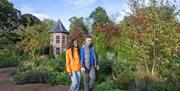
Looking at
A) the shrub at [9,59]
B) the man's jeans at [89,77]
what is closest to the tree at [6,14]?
the shrub at [9,59]

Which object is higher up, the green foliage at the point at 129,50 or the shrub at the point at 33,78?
the green foliage at the point at 129,50

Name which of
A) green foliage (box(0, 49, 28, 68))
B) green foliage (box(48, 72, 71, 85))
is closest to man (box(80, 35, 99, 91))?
green foliage (box(48, 72, 71, 85))

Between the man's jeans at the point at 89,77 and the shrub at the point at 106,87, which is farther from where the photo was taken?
the shrub at the point at 106,87

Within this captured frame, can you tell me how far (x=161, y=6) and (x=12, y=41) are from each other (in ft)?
111

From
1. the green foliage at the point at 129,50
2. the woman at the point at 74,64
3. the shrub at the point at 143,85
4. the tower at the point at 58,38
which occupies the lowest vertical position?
the shrub at the point at 143,85

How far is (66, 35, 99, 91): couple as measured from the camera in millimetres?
10734

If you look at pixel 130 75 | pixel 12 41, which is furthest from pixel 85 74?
pixel 12 41

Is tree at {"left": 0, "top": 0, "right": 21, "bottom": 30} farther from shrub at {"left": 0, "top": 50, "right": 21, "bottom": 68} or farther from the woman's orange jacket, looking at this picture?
the woman's orange jacket

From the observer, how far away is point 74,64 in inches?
424

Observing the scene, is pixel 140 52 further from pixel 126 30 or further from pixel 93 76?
pixel 93 76

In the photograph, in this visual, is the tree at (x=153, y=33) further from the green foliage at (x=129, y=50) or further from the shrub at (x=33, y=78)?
the shrub at (x=33, y=78)

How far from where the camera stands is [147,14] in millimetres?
16781

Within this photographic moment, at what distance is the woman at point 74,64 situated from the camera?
1070 cm

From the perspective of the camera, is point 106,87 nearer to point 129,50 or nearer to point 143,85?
point 143,85
